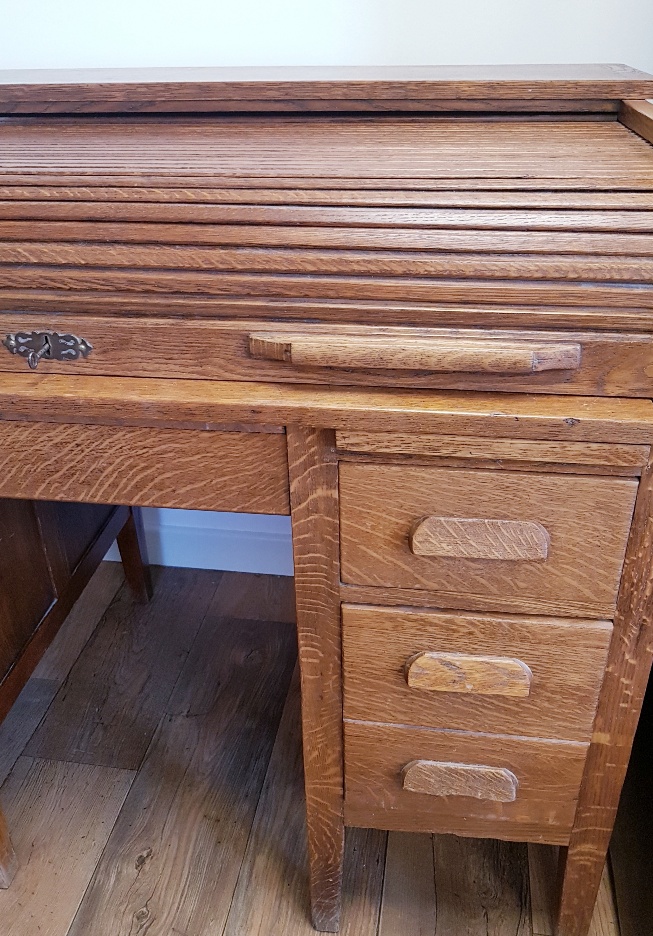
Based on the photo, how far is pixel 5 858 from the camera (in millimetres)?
1079

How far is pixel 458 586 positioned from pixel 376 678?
0.15 meters

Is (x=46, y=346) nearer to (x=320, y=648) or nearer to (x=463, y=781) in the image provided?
(x=320, y=648)

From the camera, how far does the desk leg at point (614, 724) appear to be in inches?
27.4

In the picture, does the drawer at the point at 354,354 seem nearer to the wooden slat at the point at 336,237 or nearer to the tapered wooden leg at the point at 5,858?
the wooden slat at the point at 336,237

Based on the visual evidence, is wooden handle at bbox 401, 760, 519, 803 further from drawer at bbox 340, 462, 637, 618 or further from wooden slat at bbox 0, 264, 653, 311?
wooden slat at bbox 0, 264, 653, 311

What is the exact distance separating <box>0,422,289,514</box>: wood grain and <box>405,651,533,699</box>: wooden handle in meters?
0.21

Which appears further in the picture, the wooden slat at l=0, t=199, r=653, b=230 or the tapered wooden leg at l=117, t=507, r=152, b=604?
the tapered wooden leg at l=117, t=507, r=152, b=604

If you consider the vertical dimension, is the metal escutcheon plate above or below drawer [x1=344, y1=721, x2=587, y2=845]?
above

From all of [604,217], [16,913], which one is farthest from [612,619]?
[16,913]

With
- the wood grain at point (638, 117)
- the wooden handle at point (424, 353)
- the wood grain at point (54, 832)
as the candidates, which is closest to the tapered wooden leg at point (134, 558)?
the wood grain at point (54, 832)

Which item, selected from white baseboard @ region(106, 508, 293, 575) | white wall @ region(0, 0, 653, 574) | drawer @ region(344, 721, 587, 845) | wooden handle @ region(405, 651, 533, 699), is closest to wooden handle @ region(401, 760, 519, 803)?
drawer @ region(344, 721, 587, 845)

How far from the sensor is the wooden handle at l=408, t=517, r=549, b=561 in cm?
69

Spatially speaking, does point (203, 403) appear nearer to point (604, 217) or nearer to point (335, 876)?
point (604, 217)

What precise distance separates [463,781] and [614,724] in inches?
6.8
